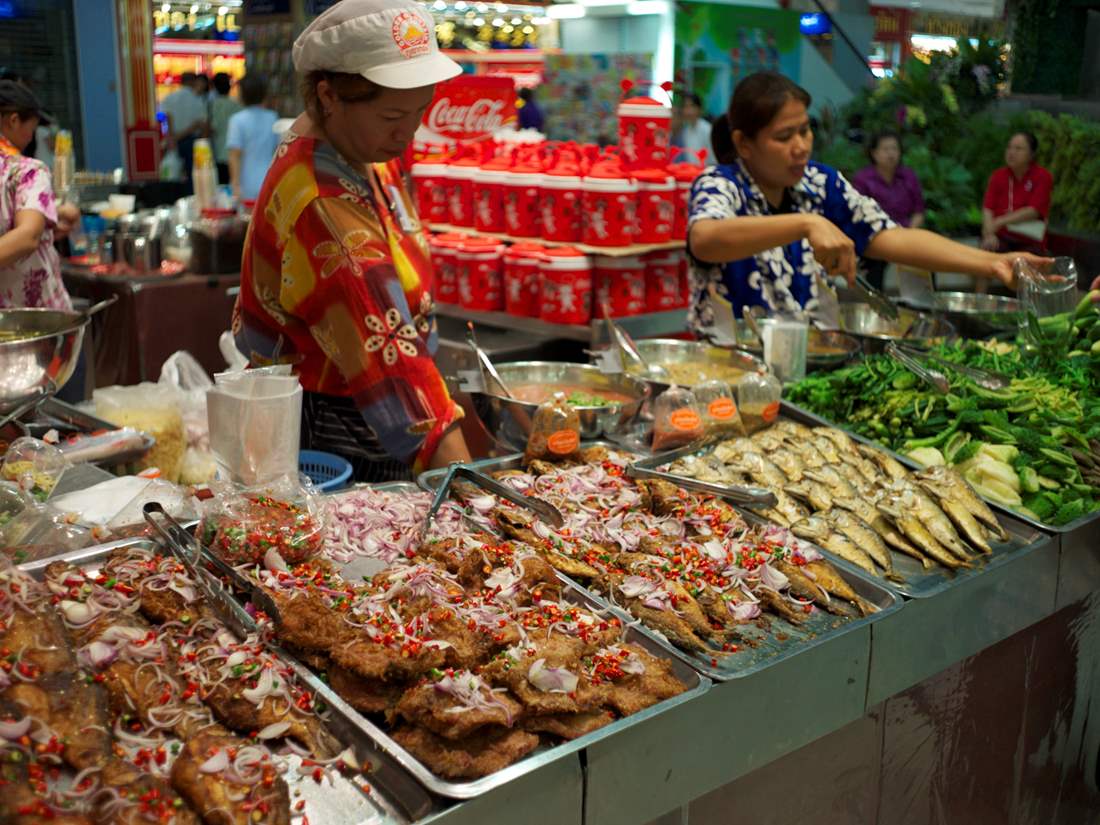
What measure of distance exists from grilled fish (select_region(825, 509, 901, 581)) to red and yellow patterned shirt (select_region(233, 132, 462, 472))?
88 centimetres

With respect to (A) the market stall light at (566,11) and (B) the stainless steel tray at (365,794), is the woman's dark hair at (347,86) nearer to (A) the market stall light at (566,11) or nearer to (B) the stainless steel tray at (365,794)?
(B) the stainless steel tray at (365,794)

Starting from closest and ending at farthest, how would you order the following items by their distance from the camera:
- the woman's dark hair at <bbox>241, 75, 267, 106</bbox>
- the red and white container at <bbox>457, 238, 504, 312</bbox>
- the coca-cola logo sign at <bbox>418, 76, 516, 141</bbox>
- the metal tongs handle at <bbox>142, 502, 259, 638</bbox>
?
the metal tongs handle at <bbox>142, 502, 259, 638</bbox>
the red and white container at <bbox>457, 238, 504, 312</bbox>
the coca-cola logo sign at <bbox>418, 76, 516, 141</bbox>
the woman's dark hair at <bbox>241, 75, 267, 106</bbox>

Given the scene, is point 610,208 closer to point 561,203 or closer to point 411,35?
point 561,203

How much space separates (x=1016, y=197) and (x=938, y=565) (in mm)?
7128

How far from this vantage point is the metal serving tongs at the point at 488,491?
2.14m

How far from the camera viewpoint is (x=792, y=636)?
74.9 inches

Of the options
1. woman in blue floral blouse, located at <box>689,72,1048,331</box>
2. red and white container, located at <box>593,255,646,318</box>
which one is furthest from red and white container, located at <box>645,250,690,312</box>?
woman in blue floral blouse, located at <box>689,72,1048,331</box>

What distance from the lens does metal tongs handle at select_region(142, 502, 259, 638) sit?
1.65m

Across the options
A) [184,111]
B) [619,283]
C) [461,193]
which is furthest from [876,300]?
[184,111]

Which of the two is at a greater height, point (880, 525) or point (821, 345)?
point (821, 345)

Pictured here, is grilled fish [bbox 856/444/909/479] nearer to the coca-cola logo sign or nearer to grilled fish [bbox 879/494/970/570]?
grilled fish [bbox 879/494/970/570]

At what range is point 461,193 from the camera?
17.2 ft

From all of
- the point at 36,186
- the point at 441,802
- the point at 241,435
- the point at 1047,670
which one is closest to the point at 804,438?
the point at 1047,670

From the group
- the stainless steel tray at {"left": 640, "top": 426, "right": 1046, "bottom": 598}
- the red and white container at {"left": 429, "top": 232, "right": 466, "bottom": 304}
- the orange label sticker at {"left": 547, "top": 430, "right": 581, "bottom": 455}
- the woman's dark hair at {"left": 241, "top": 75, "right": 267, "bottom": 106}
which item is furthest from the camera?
the woman's dark hair at {"left": 241, "top": 75, "right": 267, "bottom": 106}
